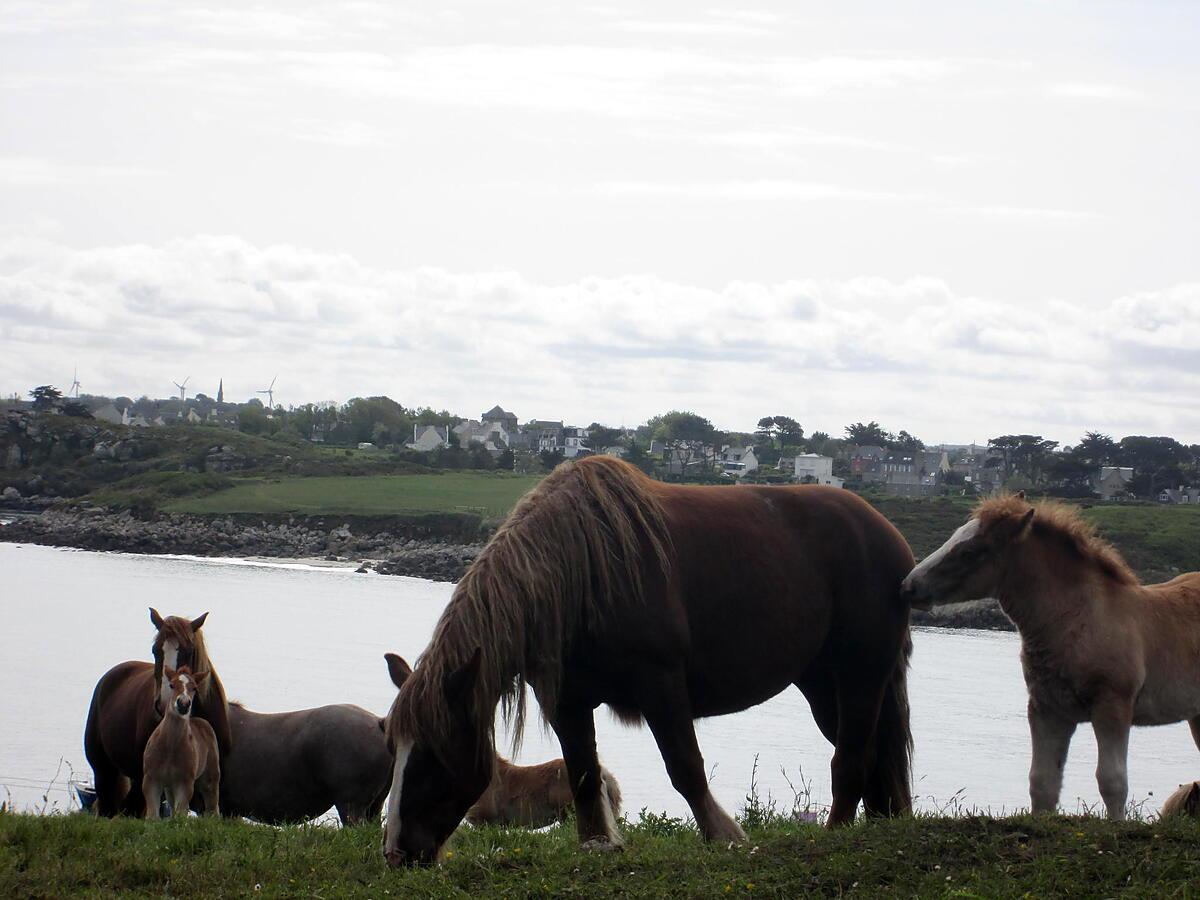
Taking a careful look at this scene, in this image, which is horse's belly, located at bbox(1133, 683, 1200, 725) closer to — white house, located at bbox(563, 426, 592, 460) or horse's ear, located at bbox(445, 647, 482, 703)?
horse's ear, located at bbox(445, 647, 482, 703)

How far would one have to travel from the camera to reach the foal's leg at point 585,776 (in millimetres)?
6000

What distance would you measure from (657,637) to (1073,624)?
7.03 ft

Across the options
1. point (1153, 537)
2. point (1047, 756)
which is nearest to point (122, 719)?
point (1047, 756)

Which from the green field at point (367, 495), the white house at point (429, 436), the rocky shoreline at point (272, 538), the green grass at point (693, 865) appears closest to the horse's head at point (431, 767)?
the green grass at point (693, 865)

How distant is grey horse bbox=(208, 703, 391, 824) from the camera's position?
30.5 ft

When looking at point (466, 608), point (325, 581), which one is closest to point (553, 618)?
point (466, 608)

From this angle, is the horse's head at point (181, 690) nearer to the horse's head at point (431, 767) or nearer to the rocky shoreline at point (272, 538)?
the horse's head at point (431, 767)

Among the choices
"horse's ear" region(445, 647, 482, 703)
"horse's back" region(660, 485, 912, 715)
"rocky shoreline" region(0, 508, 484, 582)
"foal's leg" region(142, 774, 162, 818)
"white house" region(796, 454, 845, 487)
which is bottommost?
"rocky shoreline" region(0, 508, 484, 582)

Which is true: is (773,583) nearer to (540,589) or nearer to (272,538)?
(540,589)

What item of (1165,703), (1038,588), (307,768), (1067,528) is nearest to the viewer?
(1165,703)

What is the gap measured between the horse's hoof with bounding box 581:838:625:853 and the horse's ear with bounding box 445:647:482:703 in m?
1.05

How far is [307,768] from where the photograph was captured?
31.0ft

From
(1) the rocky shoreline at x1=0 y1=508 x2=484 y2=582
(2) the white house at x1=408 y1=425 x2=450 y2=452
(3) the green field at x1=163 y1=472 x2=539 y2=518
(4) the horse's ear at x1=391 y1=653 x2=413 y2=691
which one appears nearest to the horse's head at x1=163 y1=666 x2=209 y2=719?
(4) the horse's ear at x1=391 y1=653 x2=413 y2=691

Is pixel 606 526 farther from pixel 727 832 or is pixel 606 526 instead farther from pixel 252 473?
pixel 252 473
